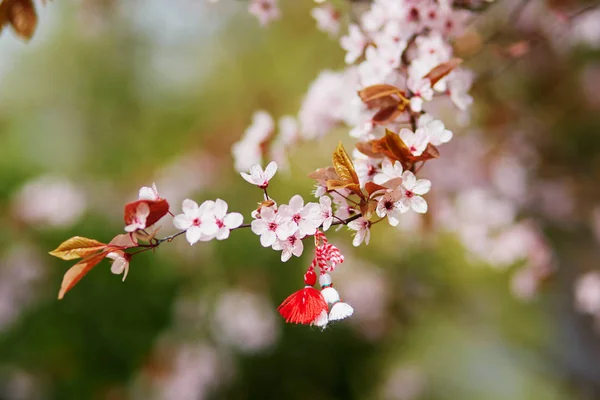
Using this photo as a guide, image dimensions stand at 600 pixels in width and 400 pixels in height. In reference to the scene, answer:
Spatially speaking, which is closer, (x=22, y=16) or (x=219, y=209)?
(x=219, y=209)

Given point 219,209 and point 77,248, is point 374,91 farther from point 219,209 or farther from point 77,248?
point 77,248

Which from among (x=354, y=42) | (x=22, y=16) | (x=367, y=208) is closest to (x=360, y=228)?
(x=367, y=208)

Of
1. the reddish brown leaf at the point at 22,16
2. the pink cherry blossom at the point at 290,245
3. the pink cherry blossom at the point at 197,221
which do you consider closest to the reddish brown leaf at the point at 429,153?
the pink cherry blossom at the point at 290,245

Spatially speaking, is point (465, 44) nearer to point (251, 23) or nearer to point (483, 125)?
point (483, 125)

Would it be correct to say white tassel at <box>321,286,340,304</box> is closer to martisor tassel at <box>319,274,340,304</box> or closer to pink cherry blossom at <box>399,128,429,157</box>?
martisor tassel at <box>319,274,340,304</box>

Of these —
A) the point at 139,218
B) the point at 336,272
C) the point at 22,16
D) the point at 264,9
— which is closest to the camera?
the point at 139,218

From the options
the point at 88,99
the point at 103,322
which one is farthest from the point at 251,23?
the point at 103,322
